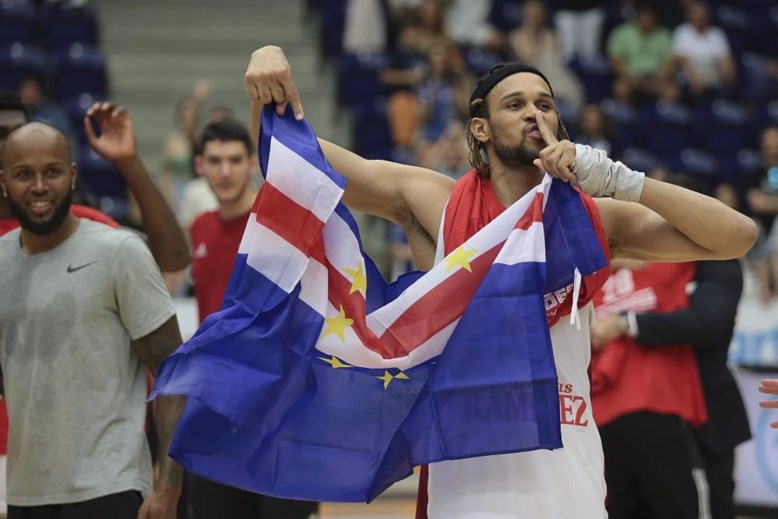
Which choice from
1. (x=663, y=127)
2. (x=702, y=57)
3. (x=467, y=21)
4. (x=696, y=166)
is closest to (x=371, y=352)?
(x=696, y=166)

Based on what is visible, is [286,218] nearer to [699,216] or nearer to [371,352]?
[371,352]

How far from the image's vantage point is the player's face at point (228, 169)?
680 cm

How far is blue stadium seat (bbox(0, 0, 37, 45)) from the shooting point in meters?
14.2

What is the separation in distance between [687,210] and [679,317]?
233cm

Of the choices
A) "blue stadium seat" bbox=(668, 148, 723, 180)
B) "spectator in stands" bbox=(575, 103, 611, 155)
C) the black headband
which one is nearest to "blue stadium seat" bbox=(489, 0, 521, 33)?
"blue stadium seat" bbox=(668, 148, 723, 180)

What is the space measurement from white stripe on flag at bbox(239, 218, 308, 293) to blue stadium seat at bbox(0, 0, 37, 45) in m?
10.4

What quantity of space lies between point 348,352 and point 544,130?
934 millimetres

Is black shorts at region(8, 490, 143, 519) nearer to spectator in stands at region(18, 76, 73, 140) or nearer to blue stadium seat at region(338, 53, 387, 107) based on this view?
spectator in stands at region(18, 76, 73, 140)

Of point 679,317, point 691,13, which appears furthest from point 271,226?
point 691,13

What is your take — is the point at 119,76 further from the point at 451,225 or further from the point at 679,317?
the point at 451,225

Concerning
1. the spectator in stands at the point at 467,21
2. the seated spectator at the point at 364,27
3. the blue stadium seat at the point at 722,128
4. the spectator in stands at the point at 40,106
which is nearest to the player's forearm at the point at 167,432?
the spectator in stands at the point at 40,106

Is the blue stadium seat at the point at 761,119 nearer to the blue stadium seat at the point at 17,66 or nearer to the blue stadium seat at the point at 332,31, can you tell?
the blue stadium seat at the point at 332,31

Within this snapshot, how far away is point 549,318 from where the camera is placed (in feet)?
14.7

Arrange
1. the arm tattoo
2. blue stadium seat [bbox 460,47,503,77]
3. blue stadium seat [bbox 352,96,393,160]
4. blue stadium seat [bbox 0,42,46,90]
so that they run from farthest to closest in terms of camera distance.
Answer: blue stadium seat [bbox 460,47,503,77], blue stadium seat [bbox 352,96,393,160], blue stadium seat [bbox 0,42,46,90], the arm tattoo
